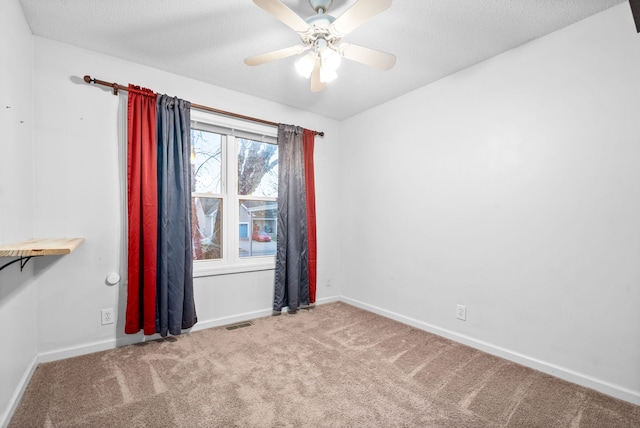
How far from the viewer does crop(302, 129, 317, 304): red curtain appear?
344 cm

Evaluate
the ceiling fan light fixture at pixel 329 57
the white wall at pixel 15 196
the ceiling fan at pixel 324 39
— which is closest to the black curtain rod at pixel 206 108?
the white wall at pixel 15 196

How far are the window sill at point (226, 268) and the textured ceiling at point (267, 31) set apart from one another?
1.72 metres

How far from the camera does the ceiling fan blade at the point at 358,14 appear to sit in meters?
1.40

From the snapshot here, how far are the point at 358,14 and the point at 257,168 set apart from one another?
2.07 metres

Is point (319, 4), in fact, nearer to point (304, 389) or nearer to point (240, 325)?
point (304, 389)

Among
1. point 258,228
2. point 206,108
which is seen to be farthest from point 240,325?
point 206,108

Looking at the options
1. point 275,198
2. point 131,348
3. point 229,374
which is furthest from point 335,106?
point 131,348

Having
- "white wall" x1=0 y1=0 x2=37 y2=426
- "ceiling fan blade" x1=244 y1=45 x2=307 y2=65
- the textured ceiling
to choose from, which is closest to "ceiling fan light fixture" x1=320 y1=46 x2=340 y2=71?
"ceiling fan blade" x1=244 y1=45 x2=307 y2=65

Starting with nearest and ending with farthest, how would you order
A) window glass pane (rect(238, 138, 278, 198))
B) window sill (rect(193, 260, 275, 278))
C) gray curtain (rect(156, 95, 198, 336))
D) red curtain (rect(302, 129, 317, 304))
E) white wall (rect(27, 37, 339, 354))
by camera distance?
white wall (rect(27, 37, 339, 354)), gray curtain (rect(156, 95, 198, 336)), window sill (rect(193, 260, 275, 278)), window glass pane (rect(238, 138, 278, 198)), red curtain (rect(302, 129, 317, 304))

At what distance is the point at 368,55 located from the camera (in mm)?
1848

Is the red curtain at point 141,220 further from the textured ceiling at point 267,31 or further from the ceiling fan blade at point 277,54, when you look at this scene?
the ceiling fan blade at point 277,54

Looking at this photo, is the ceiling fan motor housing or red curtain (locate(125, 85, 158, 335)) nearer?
the ceiling fan motor housing

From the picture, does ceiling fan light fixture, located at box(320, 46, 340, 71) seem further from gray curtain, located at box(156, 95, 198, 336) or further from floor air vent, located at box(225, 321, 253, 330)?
floor air vent, located at box(225, 321, 253, 330)

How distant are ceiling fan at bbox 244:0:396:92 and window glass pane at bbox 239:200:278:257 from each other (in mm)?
1613
